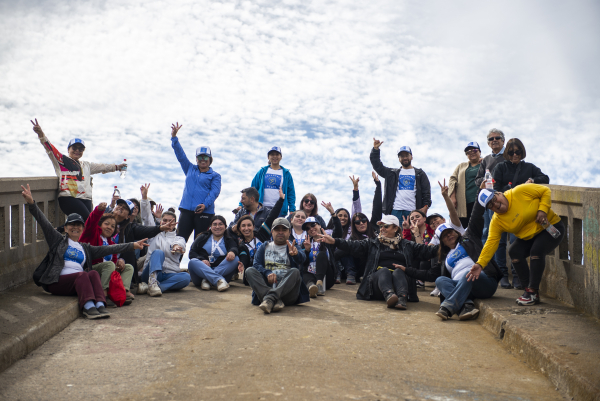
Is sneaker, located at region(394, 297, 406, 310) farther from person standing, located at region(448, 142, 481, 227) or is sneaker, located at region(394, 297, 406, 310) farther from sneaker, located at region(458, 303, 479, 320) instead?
person standing, located at region(448, 142, 481, 227)

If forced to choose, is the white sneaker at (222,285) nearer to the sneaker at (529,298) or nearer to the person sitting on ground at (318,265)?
the person sitting on ground at (318,265)

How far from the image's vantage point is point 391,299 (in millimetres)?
7734

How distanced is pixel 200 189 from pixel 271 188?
155 centimetres

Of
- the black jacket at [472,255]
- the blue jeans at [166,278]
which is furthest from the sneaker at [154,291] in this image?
the black jacket at [472,255]

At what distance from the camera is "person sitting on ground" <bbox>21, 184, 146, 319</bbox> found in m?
7.21

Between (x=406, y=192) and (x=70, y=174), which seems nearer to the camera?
(x=70, y=174)

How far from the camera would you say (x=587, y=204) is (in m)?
6.97

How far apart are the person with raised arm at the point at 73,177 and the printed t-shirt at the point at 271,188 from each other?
3636mm

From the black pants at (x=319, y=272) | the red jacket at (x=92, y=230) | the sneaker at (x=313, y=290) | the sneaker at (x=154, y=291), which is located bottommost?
the sneaker at (x=154, y=291)

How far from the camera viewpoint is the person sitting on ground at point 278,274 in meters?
7.56

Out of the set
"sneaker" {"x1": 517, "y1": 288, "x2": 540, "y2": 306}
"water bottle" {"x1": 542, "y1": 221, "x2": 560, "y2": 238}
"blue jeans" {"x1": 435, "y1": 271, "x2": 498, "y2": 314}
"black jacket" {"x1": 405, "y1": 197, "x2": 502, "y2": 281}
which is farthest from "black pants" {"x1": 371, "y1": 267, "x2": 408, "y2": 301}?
"water bottle" {"x1": 542, "y1": 221, "x2": 560, "y2": 238}

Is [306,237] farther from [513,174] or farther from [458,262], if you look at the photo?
[513,174]

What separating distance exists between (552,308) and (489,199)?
5.78 feet

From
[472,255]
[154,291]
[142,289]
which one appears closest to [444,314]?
[472,255]
